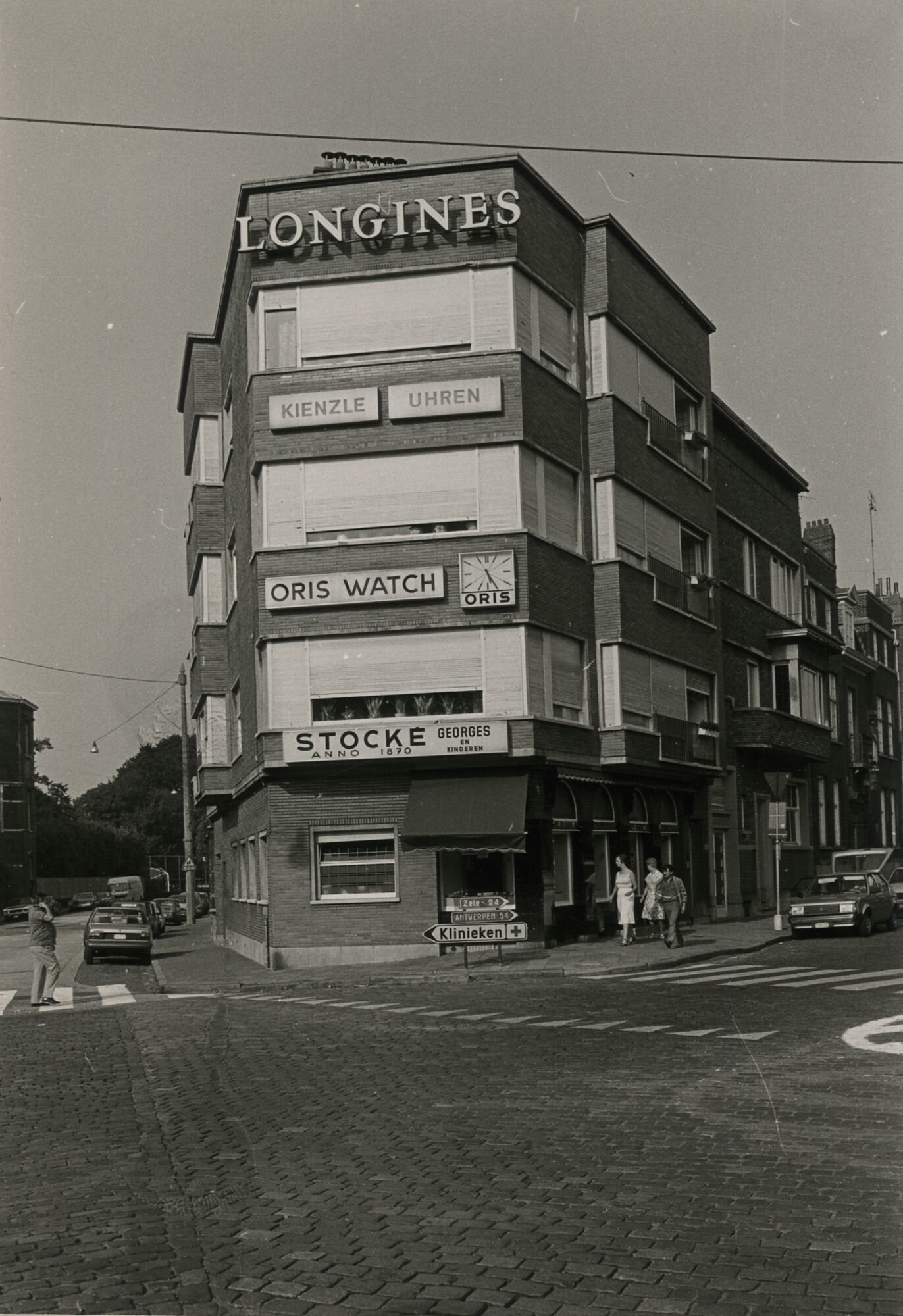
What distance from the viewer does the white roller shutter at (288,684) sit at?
26.8 m

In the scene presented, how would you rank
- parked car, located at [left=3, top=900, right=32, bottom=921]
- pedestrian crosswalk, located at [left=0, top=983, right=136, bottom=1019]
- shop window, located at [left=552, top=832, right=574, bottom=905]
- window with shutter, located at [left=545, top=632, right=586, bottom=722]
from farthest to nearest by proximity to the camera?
parked car, located at [left=3, top=900, right=32, bottom=921] < window with shutter, located at [left=545, top=632, right=586, bottom=722] < shop window, located at [left=552, top=832, right=574, bottom=905] < pedestrian crosswalk, located at [left=0, top=983, right=136, bottom=1019]

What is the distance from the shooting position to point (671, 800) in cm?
3303

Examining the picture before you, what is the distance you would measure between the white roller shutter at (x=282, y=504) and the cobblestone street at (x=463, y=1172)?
13.9 meters

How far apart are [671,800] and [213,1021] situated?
1828 centimetres

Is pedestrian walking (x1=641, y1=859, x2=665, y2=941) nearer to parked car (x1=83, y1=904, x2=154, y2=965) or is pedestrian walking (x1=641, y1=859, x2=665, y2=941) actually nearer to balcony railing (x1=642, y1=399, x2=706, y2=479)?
balcony railing (x1=642, y1=399, x2=706, y2=479)

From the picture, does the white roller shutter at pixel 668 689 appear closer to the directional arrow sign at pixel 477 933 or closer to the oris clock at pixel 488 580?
the oris clock at pixel 488 580

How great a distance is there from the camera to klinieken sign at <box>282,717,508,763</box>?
26.1 metres

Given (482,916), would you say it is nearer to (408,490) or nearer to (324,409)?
(408,490)

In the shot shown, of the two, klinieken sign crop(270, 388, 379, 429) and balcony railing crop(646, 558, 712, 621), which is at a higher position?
klinieken sign crop(270, 388, 379, 429)

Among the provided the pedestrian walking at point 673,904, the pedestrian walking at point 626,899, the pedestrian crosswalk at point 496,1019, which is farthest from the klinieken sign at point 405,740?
the pedestrian crosswalk at point 496,1019

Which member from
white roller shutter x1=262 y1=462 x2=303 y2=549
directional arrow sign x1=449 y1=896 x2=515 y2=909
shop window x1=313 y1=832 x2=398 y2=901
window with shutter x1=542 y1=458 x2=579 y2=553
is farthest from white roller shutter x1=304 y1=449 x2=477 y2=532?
directional arrow sign x1=449 y1=896 x2=515 y2=909

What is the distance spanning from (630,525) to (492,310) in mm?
6045

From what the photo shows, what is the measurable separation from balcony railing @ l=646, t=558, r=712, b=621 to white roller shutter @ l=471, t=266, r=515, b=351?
272 inches

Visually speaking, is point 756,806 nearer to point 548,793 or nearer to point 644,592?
point 644,592
